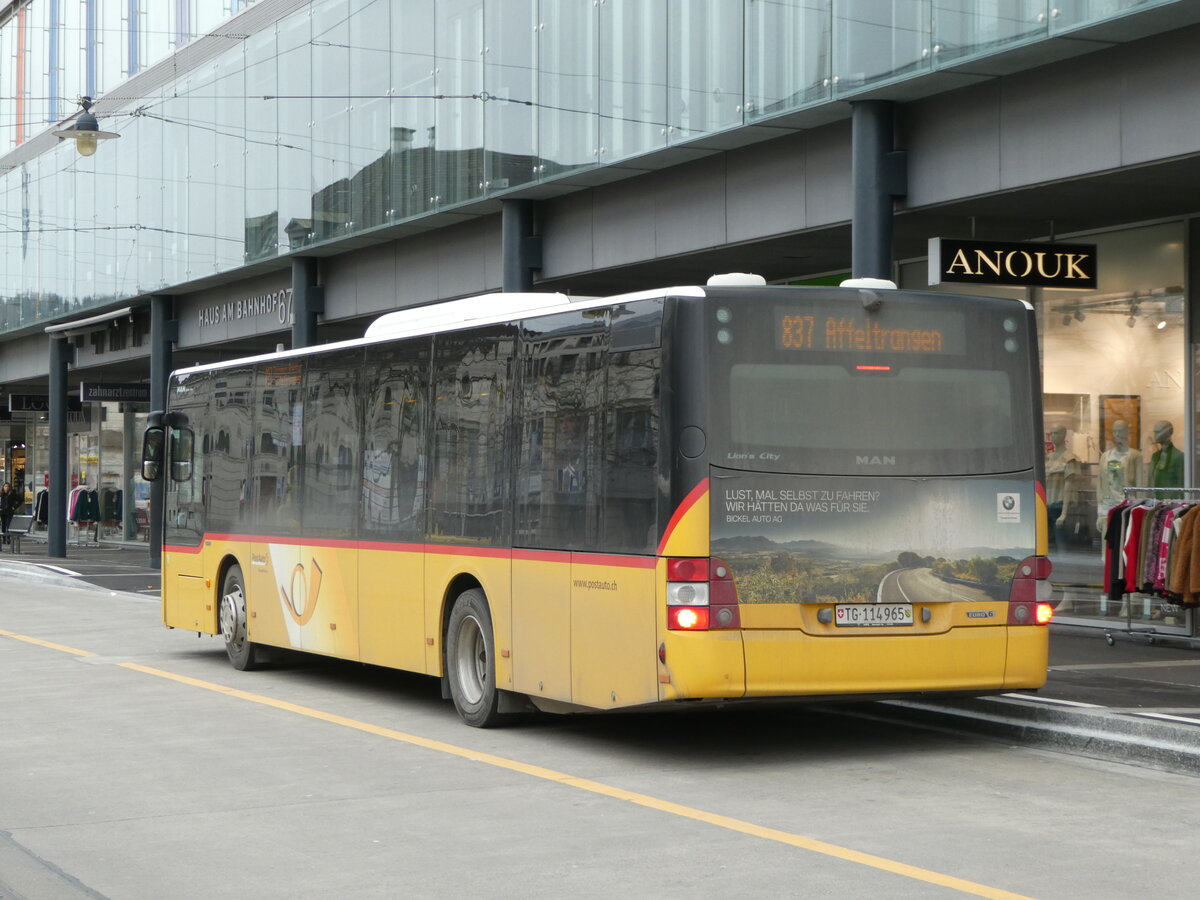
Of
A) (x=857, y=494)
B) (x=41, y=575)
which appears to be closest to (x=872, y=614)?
(x=857, y=494)

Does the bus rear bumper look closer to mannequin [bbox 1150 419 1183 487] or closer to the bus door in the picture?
mannequin [bbox 1150 419 1183 487]

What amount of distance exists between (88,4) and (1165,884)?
129 ft

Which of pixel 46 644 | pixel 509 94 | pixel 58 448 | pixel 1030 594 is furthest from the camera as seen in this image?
pixel 58 448

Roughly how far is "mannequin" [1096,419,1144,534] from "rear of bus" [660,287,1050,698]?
25.8 feet

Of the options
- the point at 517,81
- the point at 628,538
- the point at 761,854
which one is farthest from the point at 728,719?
the point at 517,81

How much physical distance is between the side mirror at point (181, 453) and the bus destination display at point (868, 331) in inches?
355

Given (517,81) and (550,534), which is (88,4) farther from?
(550,534)

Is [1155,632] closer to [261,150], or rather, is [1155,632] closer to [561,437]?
[561,437]

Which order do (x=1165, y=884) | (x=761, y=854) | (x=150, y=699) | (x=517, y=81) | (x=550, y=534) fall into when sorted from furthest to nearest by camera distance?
(x=517, y=81), (x=150, y=699), (x=550, y=534), (x=761, y=854), (x=1165, y=884)

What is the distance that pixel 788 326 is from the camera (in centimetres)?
1013

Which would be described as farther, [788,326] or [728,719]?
[728,719]

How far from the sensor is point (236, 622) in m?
16.3

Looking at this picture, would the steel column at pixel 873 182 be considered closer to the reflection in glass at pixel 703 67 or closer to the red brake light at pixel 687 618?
the reflection in glass at pixel 703 67

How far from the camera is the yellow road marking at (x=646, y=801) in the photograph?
276 inches
